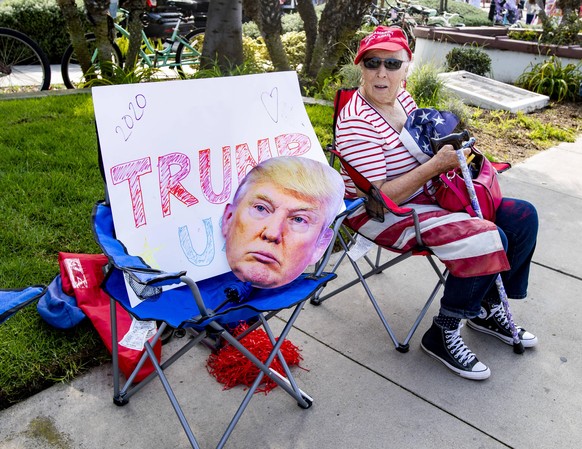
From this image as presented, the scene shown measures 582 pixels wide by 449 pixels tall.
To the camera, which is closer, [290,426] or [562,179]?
[290,426]

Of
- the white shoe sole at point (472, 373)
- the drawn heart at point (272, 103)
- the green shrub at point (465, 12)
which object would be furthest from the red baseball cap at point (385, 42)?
the green shrub at point (465, 12)

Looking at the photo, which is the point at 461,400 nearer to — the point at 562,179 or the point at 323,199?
the point at 323,199

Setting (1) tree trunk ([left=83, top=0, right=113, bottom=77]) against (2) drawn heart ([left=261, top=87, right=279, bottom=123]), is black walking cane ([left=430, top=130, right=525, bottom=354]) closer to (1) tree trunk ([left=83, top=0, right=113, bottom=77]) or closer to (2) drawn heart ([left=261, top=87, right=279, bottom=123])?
(2) drawn heart ([left=261, top=87, right=279, bottom=123])

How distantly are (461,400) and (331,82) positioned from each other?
16.7 feet

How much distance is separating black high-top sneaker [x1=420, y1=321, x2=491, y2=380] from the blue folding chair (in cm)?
65

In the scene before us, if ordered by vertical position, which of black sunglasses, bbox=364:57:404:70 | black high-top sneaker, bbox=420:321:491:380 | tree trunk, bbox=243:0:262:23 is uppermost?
black sunglasses, bbox=364:57:404:70

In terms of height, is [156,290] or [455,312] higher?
[156,290]

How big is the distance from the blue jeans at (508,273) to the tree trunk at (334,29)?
4266mm

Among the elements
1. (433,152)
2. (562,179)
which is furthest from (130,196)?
(562,179)

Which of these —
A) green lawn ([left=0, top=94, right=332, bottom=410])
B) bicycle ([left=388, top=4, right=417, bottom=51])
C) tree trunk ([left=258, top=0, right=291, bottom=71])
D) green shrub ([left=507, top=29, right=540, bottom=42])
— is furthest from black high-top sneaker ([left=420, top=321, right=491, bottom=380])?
green shrub ([left=507, top=29, right=540, bottom=42])

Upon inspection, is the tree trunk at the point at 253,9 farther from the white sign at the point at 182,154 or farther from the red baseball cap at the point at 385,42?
the white sign at the point at 182,154

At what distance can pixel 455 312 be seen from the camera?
8.21 ft

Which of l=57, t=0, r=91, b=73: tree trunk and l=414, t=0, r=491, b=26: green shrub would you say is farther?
l=414, t=0, r=491, b=26: green shrub

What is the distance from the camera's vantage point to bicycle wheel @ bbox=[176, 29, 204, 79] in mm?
7605
